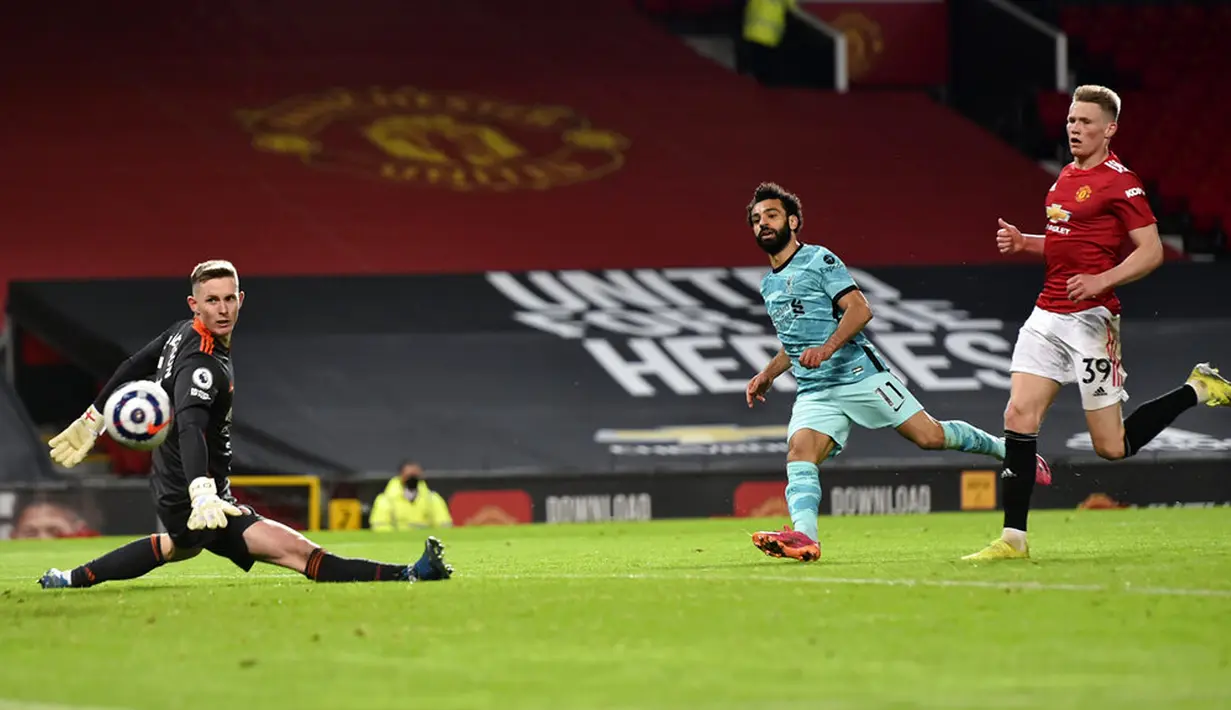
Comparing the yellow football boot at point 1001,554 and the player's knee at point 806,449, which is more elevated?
the player's knee at point 806,449

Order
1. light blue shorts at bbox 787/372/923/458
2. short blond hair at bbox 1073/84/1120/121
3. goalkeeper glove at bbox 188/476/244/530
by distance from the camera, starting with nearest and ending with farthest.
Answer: goalkeeper glove at bbox 188/476/244/530
short blond hair at bbox 1073/84/1120/121
light blue shorts at bbox 787/372/923/458

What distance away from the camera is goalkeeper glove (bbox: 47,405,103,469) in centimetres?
869

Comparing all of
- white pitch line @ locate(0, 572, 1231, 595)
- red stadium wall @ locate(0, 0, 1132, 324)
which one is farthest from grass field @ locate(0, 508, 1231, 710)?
red stadium wall @ locate(0, 0, 1132, 324)

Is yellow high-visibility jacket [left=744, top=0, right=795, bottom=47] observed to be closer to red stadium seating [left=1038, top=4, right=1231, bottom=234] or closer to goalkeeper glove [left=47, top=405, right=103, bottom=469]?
red stadium seating [left=1038, top=4, right=1231, bottom=234]

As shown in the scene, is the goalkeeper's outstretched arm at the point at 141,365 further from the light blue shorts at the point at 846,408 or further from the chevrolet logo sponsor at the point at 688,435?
the chevrolet logo sponsor at the point at 688,435

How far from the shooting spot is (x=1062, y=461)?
1928cm

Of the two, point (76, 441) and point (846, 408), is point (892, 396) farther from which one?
point (76, 441)

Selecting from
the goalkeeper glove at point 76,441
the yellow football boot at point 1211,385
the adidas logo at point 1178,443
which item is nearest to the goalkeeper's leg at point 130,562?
the goalkeeper glove at point 76,441

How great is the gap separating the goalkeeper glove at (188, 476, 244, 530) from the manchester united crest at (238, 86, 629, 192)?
693 inches

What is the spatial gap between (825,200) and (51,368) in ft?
32.6

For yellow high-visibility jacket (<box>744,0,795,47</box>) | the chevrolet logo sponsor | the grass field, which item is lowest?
the grass field

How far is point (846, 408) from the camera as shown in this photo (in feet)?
33.8

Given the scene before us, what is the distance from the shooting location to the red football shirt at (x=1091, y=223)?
9461 millimetres

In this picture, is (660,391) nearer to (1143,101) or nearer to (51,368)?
(51,368)
